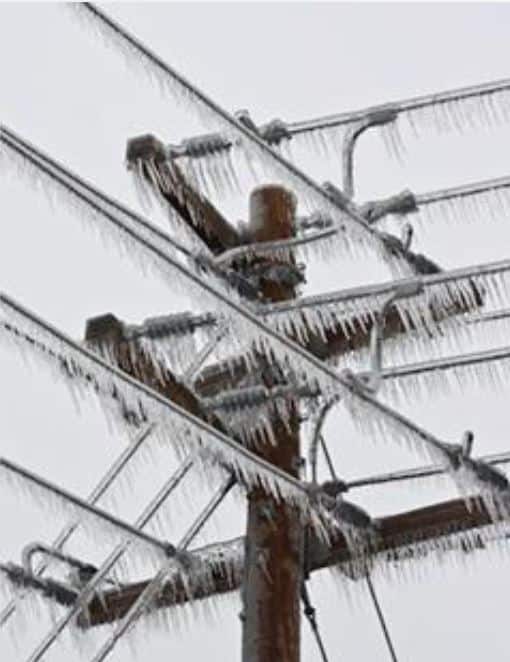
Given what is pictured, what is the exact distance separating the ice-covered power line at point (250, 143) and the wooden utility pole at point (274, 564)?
86 centimetres

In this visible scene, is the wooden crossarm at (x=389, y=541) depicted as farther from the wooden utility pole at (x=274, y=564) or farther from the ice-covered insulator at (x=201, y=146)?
the ice-covered insulator at (x=201, y=146)

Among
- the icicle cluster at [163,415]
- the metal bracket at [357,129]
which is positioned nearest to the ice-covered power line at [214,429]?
the icicle cluster at [163,415]

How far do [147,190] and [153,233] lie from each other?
1.79 metres

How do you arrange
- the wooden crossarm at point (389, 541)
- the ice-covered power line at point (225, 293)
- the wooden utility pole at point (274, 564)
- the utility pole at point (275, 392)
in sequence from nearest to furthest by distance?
the ice-covered power line at point (225, 293), the utility pole at point (275, 392), the wooden utility pole at point (274, 564), the wooden crossarm at point (389, 541)

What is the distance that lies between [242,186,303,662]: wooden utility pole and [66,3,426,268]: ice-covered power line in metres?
0.86

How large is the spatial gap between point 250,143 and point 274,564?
199cm

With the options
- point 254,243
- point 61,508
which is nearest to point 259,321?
point 61,508

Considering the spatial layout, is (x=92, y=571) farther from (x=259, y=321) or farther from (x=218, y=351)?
(x=259, y=321)

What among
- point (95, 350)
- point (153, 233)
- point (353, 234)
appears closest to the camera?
point (153, 233)

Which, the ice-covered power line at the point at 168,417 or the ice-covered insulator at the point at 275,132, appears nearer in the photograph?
the ice-covered power line at the point at 168,417

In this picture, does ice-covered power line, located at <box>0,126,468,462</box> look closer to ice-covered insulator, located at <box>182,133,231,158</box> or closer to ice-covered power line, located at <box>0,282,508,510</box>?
ice-covered power line, located at <box>0,282,508,510</box>

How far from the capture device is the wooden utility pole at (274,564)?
9.00 m

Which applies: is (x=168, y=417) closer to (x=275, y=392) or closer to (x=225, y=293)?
(x=225, y=293)

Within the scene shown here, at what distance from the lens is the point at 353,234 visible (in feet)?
30.0
